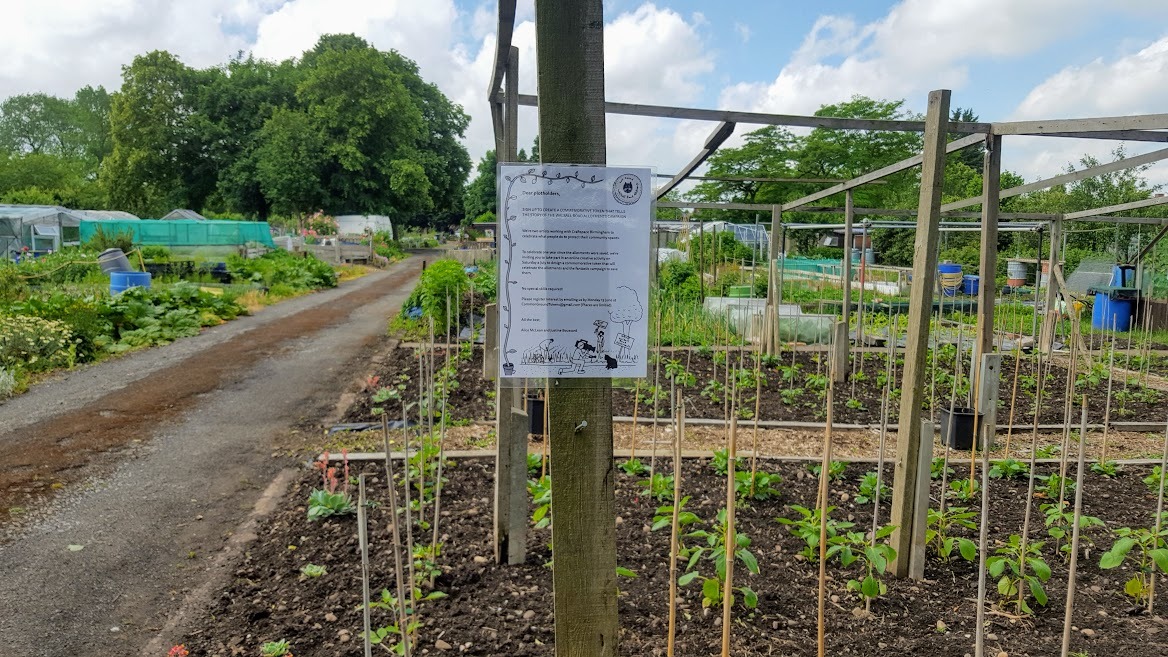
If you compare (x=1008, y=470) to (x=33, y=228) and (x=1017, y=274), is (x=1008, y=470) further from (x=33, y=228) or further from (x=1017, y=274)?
(x=33, y=228)

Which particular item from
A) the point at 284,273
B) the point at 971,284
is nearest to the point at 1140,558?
the point at 971,284

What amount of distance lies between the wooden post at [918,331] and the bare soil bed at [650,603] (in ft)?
0.95

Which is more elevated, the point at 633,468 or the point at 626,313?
the point at 626,313

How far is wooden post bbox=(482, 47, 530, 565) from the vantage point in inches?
123

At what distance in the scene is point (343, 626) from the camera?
9.09ft

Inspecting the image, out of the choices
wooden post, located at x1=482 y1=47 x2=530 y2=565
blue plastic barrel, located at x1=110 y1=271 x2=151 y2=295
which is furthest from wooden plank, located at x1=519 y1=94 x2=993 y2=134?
blue plastic barrel, located at x1=110 y1=271 x2=151 y2=295

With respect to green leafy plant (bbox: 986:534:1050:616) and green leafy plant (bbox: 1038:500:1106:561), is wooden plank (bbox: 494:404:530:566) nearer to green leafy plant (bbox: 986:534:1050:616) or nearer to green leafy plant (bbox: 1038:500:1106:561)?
green leafy plant (bbox: 986:534:1050:616)

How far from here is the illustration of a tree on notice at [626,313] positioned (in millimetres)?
1736

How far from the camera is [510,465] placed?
3.15 meters

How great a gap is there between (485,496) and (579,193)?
2.76 m

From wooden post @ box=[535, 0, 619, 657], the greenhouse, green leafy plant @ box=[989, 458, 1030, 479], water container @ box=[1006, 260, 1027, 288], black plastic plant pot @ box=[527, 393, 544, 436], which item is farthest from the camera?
the greenhouse

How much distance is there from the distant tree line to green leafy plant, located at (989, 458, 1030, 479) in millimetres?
36516

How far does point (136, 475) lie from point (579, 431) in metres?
4.54

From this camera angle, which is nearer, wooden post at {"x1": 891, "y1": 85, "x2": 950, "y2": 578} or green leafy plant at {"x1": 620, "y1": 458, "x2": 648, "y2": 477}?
wooden post at {"x1": 891, "y1": 85, "x2": 950, "y2": 578}
